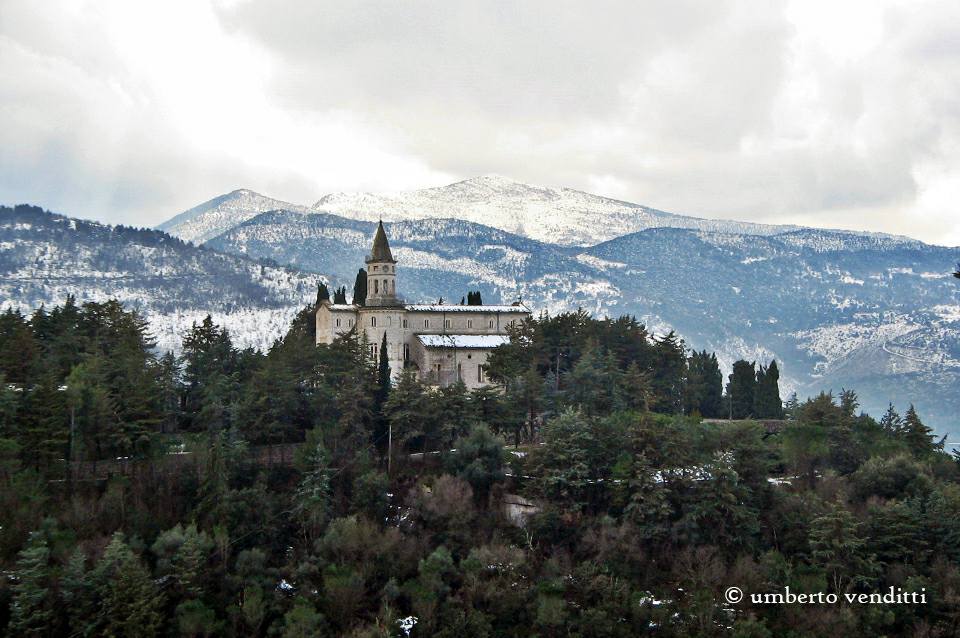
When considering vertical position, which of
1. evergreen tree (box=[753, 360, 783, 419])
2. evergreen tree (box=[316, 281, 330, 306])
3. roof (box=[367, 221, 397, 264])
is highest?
roof (box=[367, 221, 397, 264])

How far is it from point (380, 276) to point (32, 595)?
39.5 meters

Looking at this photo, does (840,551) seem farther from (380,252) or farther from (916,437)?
(380,252)

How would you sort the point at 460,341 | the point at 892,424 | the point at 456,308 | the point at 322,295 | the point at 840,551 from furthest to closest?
1. the point at 322,295
2. the point at 456,308
3. the point at 460,341
4. the point at 892,424
5. the point at 840,551

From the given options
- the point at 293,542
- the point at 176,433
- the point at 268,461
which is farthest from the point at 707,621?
the point at 176,433

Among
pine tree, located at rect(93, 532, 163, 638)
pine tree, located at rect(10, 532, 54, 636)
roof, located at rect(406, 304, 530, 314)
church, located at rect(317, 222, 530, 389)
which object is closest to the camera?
pine tree, located at rect(10, 532, 54, 636)

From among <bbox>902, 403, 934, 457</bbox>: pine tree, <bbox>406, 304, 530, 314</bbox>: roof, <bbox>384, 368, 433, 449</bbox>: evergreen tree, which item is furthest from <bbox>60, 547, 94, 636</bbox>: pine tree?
<bbox>902, 403, 934, 457</bbox>: pine tree

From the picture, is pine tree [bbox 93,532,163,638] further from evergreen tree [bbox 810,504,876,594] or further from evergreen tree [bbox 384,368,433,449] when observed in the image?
evergreen tree [bbox 810,504,876,594]

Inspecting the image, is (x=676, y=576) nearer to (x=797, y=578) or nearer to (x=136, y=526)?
(x=797, y=578)

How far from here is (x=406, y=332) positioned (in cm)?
7656

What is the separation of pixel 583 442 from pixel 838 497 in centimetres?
1377

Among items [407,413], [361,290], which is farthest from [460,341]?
[407,413]

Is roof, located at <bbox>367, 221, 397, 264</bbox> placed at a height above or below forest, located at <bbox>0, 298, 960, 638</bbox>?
above

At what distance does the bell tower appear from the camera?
76438 millimetres

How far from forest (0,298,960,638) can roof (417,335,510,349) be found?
11253 mm
